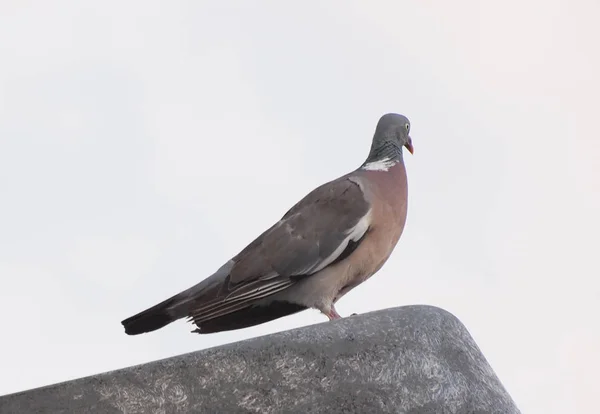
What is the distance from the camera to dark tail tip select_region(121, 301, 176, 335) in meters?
5.89

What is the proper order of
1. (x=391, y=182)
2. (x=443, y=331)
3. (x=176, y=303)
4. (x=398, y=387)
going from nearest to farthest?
(x=398, y=387) → (x=443, y=331) → (x=176, y=303) → (x=391, y=182)

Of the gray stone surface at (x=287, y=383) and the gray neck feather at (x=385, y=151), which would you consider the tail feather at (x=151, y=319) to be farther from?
the gray stone surface at (x=287, y=383)

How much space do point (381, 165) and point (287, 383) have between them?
14.8ft

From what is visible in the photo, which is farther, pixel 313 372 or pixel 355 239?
pixel 355 239

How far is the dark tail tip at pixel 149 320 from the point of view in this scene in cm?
589

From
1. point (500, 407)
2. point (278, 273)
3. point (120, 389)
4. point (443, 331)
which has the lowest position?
point (500, 407)

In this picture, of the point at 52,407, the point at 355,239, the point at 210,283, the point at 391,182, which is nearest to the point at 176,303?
the point at 210,283

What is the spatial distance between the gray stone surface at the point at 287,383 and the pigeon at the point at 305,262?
3.29 meters

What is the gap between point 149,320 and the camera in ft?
19.5

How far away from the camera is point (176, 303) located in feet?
19.9

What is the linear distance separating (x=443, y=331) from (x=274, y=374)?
0.50 metres

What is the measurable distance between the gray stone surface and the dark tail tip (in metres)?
3.23

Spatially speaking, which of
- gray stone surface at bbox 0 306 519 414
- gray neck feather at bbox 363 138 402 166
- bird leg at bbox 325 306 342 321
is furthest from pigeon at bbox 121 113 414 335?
gray stone surface at bbox 0 306 519 414

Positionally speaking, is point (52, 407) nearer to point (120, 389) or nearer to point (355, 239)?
point (120, 389)
